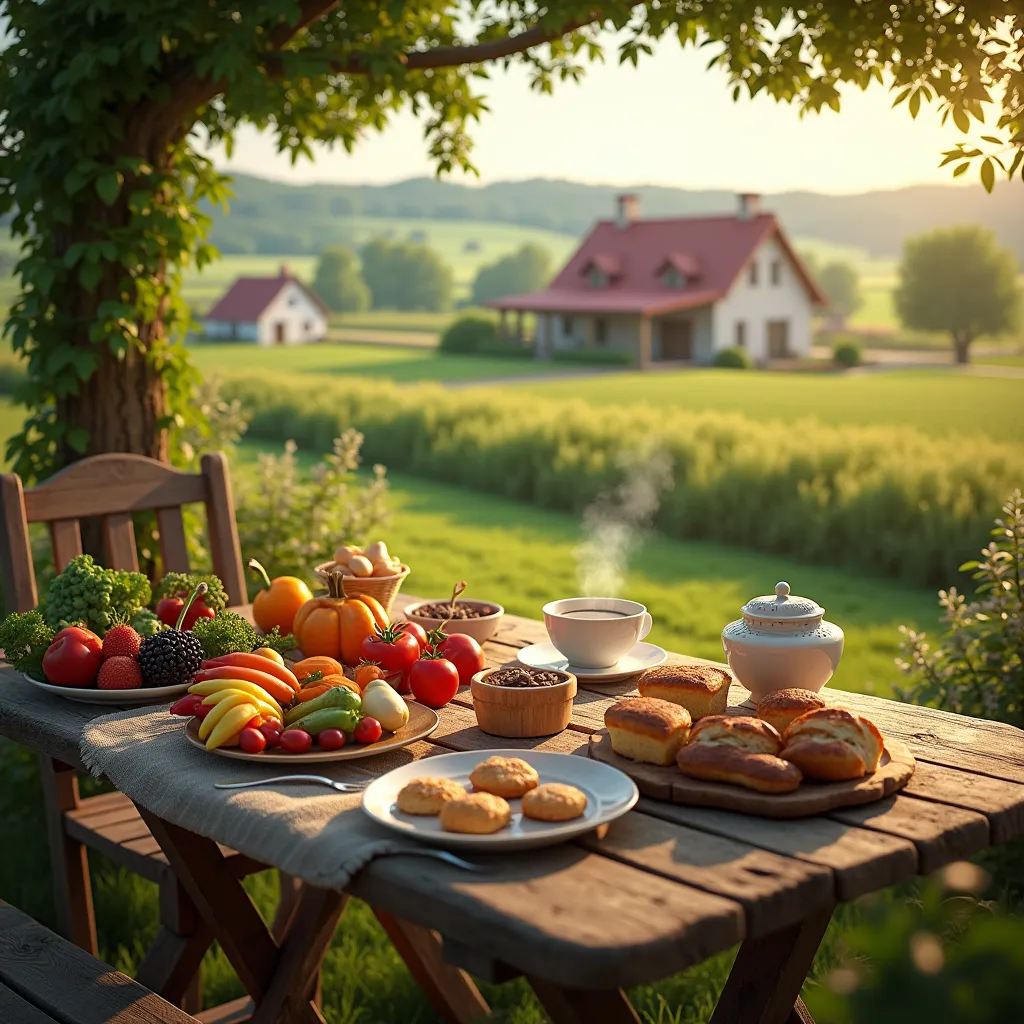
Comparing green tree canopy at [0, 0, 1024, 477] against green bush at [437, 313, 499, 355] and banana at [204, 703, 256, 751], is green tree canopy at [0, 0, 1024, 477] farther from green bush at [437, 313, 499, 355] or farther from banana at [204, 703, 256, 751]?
green bush at [437, 313, 499, 355]

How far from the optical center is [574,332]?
29.3 meters

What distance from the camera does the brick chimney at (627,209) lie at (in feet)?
98.2

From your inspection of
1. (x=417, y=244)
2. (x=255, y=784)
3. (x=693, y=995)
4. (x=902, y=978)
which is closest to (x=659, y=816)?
(x=255, y=784)

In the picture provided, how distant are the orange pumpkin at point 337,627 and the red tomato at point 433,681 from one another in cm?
31

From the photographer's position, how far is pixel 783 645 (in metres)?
2.32

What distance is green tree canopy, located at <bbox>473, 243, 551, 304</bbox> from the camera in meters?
33.6

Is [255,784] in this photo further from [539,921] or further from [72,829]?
[72,829]

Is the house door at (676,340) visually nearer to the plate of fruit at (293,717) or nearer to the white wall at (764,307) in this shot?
the white wall at (764,307)

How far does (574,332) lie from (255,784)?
27763 millimetres

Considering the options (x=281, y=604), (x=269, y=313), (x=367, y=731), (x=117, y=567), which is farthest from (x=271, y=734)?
(x=269, y=313)

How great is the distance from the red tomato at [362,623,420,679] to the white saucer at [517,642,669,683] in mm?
263

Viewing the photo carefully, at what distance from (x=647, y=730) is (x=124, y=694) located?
3.62 ft

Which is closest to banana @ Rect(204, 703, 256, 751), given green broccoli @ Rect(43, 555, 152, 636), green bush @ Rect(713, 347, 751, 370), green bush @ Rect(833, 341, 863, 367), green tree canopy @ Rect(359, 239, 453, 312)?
green broccoli @ Rect(43, 555, 152, 636)

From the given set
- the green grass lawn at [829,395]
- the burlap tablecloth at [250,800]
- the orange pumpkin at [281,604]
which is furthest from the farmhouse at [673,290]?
the burlap tablecloth at [250,800]
